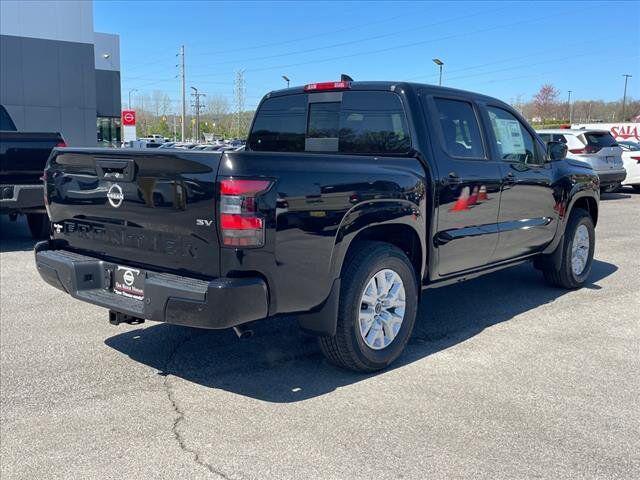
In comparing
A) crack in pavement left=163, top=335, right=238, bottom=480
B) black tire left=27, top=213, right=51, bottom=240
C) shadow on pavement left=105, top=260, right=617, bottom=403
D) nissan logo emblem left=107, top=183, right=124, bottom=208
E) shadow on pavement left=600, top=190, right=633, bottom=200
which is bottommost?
crack in pavement left=163, top=335, right=238, bottom=480

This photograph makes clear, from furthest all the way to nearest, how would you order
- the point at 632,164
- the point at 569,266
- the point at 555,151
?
the point at 632,164 → the point at 569,266 → the point at 555,151

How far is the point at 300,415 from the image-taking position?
3.74 meters

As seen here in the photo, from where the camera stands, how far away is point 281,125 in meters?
5.62

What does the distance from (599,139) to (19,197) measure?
44.2ft

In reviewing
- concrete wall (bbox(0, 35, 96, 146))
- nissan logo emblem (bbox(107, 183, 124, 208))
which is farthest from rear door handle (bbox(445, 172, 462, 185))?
concrete wall (bbox(0, 35, 96, 146))

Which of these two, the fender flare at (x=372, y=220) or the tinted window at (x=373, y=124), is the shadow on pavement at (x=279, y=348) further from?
the tinted window at (x=373, y=124)

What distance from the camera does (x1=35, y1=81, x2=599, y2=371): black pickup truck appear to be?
11.4ft

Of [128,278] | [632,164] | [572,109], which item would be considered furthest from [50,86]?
[572,109]

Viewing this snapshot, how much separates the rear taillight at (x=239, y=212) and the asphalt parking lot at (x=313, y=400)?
105 cm

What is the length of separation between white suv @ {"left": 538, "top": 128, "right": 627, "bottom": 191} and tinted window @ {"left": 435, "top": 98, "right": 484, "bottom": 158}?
37.3 ft

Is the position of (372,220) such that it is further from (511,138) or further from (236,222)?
(511,138)

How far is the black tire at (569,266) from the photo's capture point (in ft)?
21.7

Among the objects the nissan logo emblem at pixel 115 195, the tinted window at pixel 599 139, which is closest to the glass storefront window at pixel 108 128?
the tinted window at pixel 599 139

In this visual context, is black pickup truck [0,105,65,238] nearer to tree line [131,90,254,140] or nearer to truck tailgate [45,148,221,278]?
truck tailgate [45,148,221,278]
